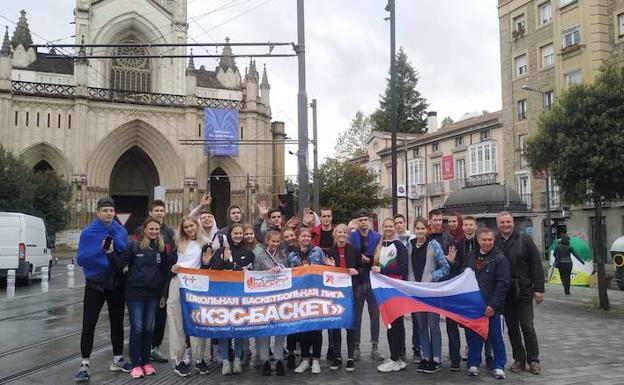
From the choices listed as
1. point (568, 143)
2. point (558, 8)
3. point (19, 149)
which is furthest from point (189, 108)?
point (568, 143)

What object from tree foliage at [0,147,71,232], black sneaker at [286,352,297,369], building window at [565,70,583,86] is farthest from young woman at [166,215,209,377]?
building window at [565,70,583,86]

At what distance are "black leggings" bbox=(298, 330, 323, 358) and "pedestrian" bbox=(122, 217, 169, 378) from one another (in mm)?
1915

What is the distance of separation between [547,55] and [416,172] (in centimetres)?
1779

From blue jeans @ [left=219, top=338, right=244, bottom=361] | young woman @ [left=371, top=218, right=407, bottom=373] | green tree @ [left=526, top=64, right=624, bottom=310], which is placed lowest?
blue jeans @ [left=219, top=338, right=244, bottom=361]

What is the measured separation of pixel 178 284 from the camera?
698cm

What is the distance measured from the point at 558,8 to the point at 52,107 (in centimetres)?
3548

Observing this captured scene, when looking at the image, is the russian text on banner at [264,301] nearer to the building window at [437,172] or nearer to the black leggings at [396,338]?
the black leggings at [396,338]

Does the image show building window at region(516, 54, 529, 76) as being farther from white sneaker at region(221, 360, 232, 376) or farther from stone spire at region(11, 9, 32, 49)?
stone spire at region(11, 9, 32, 49)

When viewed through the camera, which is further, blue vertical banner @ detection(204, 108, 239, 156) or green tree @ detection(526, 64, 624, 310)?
blue vertical banner @ detection(204, 108, 239, 156)

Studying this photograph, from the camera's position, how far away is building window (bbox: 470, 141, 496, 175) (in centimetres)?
3975

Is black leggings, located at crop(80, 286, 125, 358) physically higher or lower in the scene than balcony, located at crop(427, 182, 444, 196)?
lower

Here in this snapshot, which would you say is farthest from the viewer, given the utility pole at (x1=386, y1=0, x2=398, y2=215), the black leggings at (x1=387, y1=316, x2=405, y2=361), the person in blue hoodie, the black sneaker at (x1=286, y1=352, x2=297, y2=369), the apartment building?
the apartment building

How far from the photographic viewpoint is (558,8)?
1276 inches

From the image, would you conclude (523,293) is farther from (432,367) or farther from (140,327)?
(140,327)
